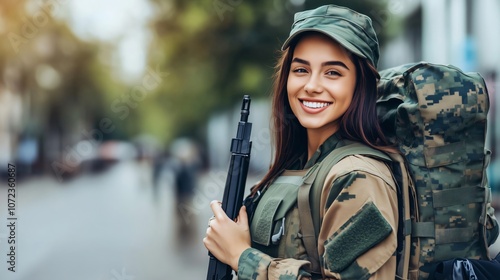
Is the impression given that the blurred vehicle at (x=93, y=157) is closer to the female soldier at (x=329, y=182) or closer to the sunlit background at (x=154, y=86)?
the sunlit background at (x=154, y=86)

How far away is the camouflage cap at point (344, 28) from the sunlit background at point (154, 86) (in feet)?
19.2

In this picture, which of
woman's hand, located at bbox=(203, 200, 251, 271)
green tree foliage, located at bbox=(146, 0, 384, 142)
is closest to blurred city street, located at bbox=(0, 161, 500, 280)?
green tree foliage, located at bbox=(146, 0, 384, 142)

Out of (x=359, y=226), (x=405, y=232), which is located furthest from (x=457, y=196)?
(x=359, y=226)

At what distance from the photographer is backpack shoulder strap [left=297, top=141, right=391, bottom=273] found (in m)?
2.02

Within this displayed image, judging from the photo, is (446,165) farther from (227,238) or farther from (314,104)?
(227,238)

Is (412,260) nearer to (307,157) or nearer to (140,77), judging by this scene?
(307,157)

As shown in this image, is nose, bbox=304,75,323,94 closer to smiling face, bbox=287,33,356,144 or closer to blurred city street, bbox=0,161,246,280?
smiling face, bbox=287,33,356,144

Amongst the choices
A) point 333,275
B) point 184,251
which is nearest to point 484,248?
point 333,275

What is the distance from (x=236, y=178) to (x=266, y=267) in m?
0.45

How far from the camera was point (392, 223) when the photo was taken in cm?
191

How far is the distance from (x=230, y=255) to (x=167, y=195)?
18.7 m

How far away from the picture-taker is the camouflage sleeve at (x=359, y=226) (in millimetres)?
1867

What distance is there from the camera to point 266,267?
2031mm

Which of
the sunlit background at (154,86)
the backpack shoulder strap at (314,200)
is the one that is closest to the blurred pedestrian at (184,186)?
the sunlit background at (154,86)
